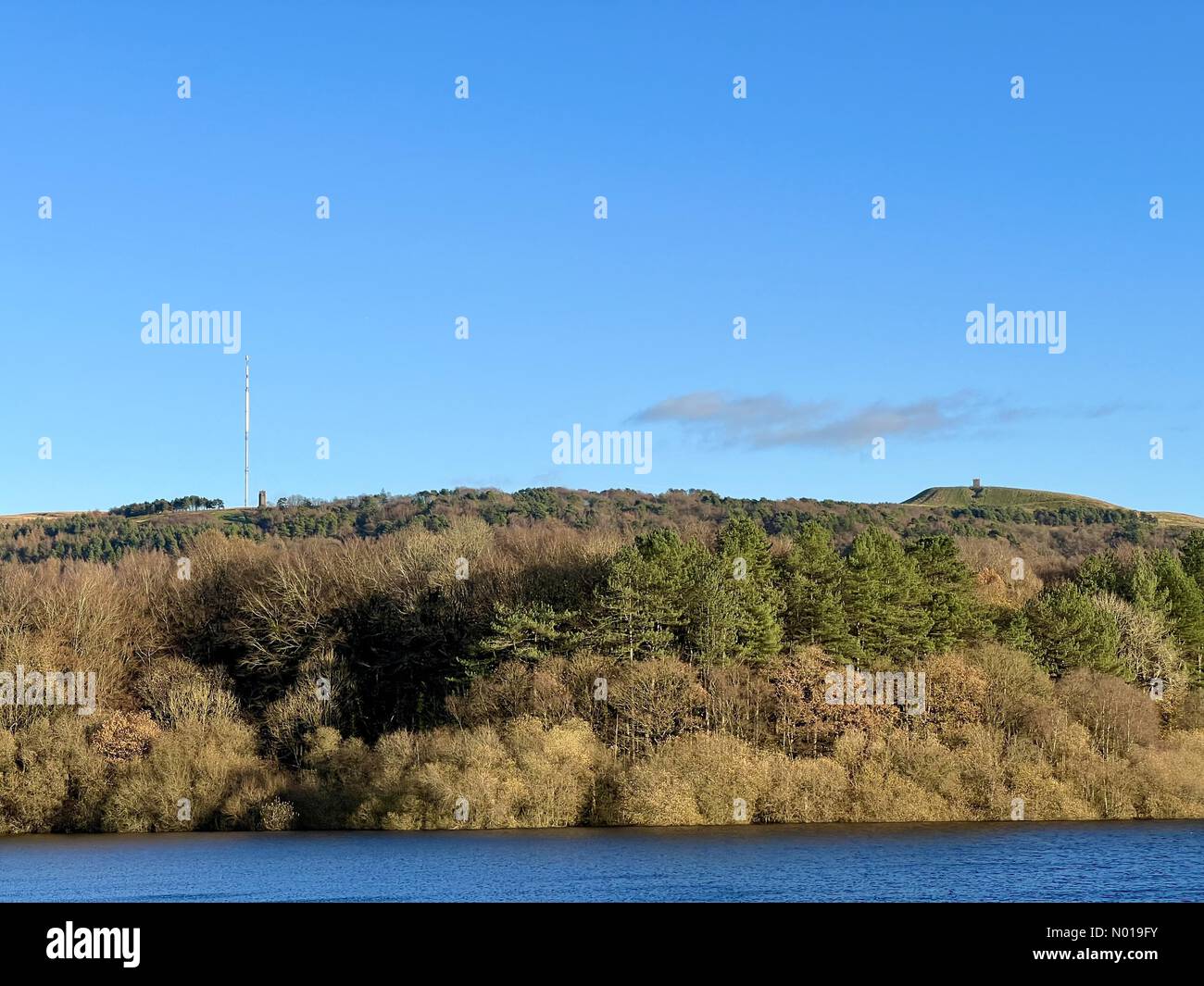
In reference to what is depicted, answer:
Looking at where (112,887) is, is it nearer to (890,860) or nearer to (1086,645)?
(890,860)

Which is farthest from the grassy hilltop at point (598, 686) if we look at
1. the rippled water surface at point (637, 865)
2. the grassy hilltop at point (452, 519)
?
the grassy hilltop at point (452, 519)

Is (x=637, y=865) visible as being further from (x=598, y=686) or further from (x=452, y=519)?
(x=452, y=519)

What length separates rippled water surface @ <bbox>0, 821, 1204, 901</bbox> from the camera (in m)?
49.5

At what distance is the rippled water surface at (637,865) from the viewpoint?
49500mm

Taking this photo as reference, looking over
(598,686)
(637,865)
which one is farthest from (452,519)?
(637,865)

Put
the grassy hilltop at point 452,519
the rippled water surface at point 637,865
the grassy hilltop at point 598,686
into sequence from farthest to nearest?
the grassy hilltop at point 452,519
the grassy hilltop at point 598,686
the rippled water surface at point 637,865

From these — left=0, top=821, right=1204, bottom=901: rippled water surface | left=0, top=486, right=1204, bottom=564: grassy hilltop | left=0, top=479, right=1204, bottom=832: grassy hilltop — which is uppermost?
left=0, top=486, right=1204, bottom=564: grassy hilltop

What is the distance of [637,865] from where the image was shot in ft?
185

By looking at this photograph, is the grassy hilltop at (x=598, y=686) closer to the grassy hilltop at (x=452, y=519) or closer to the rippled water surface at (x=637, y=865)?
the rippled water surface at (x=637, y=865)

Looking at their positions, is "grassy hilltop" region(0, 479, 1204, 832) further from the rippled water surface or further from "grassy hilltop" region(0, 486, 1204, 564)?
"grassy hilltop" region(0, 486, 1204, 564)

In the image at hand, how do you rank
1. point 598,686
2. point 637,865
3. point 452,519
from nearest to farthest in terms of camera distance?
point 637,865
point 598,686
point 452,519

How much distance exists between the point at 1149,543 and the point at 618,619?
108 m

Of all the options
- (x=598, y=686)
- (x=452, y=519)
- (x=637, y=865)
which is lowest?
(x=637, y=865)

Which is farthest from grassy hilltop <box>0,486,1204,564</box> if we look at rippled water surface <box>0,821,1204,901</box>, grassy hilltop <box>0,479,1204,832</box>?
rippled water surface <box>0,821,1204,901</box>
